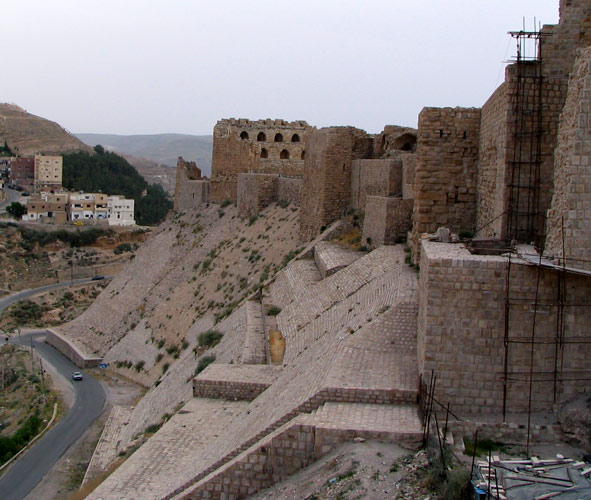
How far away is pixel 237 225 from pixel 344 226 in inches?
305

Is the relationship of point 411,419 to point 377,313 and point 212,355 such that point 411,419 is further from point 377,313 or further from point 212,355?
point 212,355

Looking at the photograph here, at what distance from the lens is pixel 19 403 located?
21250 millimetres

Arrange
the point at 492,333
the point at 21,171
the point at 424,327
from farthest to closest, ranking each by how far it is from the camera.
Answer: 1. the point at 21,171
2. the point at 424,327
3. the point at 492,333

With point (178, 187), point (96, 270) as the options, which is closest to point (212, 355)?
point (178, 187)

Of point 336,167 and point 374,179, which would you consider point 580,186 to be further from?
point 336,167

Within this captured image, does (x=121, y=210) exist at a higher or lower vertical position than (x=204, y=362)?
higher

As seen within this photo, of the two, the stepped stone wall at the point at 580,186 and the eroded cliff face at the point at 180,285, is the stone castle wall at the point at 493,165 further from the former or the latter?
the eroded cliff face at the point at 180,285

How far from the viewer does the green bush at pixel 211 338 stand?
16.3m

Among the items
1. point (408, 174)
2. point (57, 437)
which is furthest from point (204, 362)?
point (408, 174)

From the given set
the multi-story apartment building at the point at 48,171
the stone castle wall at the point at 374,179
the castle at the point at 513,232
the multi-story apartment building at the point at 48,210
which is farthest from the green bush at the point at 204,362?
the multi-story apartment building at the point at 48,171

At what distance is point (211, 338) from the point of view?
54.5 ft

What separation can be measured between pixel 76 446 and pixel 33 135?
8204cm

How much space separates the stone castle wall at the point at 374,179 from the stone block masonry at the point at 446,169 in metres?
4.64

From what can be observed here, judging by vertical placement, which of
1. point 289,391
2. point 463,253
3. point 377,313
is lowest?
point 289,391
